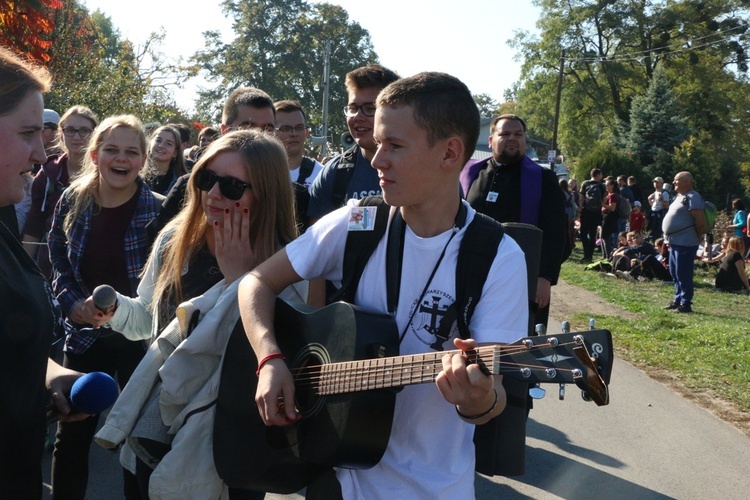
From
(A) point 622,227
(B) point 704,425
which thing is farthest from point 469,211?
(A) point 622,227

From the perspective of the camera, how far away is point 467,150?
2484 mm

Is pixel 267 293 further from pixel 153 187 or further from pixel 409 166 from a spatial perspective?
pixel 153 187

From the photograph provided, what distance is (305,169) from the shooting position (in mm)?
6211

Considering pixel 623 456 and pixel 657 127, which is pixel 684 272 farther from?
pixel 657 127

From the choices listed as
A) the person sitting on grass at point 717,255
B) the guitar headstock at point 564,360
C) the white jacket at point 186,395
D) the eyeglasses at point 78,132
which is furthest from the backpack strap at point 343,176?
the person sitting on grass at point 717,255

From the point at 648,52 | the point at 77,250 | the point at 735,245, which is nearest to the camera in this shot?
the point at 77,250

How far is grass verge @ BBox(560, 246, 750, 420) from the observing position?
7477mm

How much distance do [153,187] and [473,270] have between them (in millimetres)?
5167

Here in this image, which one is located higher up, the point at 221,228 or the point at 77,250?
the point at 221,228

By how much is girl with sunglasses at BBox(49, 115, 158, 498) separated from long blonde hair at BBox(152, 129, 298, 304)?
0.92 meters

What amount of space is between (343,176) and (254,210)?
1522 mm

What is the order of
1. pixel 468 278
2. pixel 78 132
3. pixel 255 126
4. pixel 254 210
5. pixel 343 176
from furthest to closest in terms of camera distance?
pixel 78 132, pixel 255 126, pixel 343 176, pixel 254 210, pixel 468 278

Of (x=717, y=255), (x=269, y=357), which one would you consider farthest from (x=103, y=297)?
(x=717, y=255)

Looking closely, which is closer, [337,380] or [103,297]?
[337,380]
